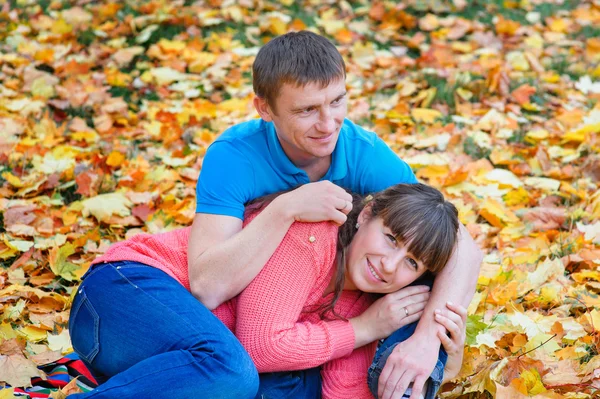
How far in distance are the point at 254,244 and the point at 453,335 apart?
69 cm


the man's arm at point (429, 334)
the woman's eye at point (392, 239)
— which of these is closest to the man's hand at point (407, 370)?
the man's arm at point (429, 334)

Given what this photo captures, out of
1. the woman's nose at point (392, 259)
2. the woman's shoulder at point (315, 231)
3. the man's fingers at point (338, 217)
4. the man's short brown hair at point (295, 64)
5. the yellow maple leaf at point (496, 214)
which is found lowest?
the yellow maple leaf at point (496, 214)

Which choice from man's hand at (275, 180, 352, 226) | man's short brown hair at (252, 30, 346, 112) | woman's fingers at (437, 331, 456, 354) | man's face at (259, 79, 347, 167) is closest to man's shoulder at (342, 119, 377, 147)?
man's face at (259, 79, 347, 167)

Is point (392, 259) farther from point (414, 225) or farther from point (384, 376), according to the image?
point (384, 376)

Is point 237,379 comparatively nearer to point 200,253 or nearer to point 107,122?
point 200,253

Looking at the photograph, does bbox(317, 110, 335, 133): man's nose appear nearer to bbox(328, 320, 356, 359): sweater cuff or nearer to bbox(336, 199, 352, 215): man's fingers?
bbox(336, 199, 352, 215): man's fingers

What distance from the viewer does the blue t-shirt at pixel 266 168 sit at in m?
2.50

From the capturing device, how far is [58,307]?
2898mm

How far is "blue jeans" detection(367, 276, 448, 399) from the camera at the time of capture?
2.31 m

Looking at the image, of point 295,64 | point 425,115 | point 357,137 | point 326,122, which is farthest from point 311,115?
point 425,115

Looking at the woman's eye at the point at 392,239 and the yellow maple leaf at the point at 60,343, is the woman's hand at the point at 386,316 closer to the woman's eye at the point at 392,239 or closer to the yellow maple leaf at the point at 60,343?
the woman's eye at the point at 392,239

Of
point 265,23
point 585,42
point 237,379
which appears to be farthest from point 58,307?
point 585,42

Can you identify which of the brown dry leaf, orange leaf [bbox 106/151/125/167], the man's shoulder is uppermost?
the man's shoulder

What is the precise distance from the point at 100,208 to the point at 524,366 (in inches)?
80.1
